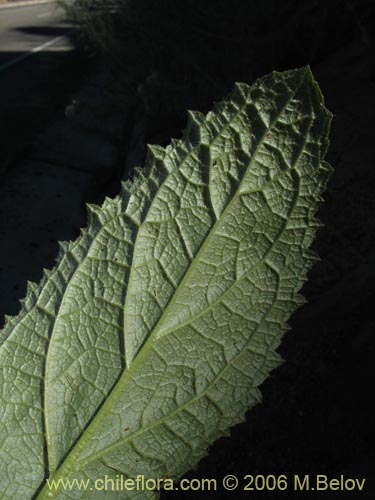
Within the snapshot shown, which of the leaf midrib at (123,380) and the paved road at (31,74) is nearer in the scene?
the leaf midrib at (123,380)

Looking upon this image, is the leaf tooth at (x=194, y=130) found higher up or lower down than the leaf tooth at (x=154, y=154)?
higher up

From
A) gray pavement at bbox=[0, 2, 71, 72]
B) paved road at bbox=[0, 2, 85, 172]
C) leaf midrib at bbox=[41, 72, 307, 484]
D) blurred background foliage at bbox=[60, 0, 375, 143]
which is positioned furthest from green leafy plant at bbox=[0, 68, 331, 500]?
gray pavement at bbox=[0, 2, 71, 72]

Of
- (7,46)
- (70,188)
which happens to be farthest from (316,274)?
(7,46)

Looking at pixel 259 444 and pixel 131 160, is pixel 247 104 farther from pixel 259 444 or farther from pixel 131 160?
pixel 131 160

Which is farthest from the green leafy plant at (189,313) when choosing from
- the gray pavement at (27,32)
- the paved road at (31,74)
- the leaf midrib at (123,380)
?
the gray pavement at (27,32)

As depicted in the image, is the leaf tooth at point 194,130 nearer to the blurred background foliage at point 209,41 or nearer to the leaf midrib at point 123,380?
the leaf midrib at point 123,380

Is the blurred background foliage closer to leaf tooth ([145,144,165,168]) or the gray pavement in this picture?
leaf tooth ([145,144,165,168])
